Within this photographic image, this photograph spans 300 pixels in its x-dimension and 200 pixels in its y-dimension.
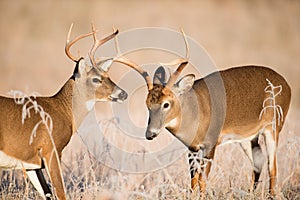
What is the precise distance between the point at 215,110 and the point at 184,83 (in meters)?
0.57

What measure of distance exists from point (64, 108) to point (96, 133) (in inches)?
67.1

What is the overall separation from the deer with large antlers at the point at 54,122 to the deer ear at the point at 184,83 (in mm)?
690

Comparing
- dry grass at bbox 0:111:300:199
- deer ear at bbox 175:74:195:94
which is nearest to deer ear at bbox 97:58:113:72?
deer ear at bbox 175:74:195:94

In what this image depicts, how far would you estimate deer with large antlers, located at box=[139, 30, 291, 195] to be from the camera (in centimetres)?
768

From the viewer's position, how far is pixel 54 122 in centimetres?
716

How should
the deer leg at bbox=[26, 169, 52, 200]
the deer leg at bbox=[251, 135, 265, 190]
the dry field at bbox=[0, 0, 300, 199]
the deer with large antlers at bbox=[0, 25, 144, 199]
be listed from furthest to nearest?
the dry field at bbox=[0, 0, 300, 199] → the deer leg at bbox=[251, 135, 265, 190] → the deer leg at bbox=[26, 169, 52, 200] → the deer with large antlers at bbox=[0, 25, 144, 199]

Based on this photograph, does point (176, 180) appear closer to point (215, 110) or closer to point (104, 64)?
point (215, 110)

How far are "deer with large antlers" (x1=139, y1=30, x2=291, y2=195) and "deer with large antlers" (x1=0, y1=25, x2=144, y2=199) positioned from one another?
25.2 inches

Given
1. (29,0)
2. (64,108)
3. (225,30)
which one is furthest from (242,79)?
(29,0)

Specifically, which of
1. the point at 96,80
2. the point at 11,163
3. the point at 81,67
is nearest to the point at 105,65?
the point at 96,80

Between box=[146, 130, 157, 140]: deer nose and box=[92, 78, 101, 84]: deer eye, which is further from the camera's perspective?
box=[92, 78, 101, 84]: deer eye

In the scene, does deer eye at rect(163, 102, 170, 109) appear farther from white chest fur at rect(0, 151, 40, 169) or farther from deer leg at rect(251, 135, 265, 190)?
white chest fur at rect(0, 151, 40, 169)

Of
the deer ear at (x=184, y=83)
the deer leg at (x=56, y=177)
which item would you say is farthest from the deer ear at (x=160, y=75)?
the deer leg at (x=56, y=177)

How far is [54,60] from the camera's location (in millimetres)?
25031
